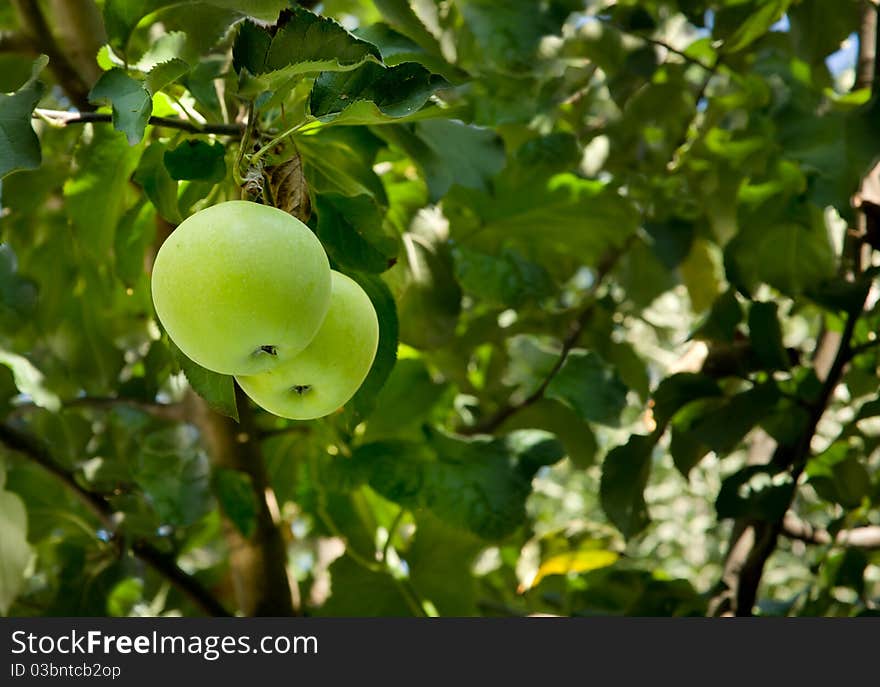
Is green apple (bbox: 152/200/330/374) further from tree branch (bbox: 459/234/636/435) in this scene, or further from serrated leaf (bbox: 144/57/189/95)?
tree branch (bbox: 459/234/636/435)

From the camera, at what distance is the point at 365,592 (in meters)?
1.39

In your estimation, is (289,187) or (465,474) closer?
(289,187)

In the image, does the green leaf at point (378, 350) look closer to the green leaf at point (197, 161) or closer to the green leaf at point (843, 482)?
the green leaf at point (197, 161)

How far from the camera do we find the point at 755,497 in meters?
1.21

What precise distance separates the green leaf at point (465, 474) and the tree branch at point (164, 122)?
54 cm

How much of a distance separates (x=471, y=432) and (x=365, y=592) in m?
0.30

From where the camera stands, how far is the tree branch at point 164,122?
794 mm

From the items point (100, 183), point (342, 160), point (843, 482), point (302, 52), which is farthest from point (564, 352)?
point (302, 52)

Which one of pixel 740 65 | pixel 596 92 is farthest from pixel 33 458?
pixel 740 65

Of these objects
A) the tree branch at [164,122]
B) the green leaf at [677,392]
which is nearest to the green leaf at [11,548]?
the tree branch at [164,122]

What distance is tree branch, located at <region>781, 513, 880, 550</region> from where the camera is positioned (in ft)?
4.53

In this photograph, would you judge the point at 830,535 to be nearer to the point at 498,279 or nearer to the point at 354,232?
the point at 498,279

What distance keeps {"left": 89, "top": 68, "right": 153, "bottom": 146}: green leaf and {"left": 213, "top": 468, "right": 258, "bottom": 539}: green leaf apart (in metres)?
0.69

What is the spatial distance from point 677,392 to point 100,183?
0.74 metres
